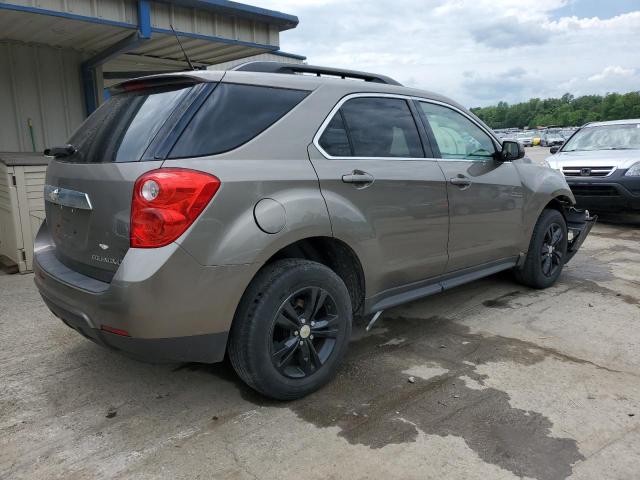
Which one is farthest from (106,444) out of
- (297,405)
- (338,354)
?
(338,354)

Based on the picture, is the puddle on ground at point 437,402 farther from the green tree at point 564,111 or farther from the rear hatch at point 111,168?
the green tree at point 564,111

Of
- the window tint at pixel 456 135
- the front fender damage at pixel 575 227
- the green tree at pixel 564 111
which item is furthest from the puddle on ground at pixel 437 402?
the green tree at pixel 564 111

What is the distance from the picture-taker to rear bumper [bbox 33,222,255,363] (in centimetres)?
239

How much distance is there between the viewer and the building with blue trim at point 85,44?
609 cm

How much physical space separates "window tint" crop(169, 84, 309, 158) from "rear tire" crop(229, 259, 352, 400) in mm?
690

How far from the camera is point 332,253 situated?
321cm

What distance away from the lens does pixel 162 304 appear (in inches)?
94.7

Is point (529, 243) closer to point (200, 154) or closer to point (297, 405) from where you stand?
point (297, 405)

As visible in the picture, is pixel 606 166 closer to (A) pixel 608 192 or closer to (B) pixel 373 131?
(A) pixel 608 192

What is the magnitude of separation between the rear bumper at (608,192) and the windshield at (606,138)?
1157mm

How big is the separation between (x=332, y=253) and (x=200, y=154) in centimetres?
106

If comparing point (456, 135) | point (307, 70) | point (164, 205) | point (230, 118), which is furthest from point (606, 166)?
point (164, 205)

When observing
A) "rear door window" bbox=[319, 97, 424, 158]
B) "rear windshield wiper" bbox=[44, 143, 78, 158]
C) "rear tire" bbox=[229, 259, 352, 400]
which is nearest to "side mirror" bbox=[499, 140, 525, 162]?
"rear door window" bbox=[319, 97, 424, 158]

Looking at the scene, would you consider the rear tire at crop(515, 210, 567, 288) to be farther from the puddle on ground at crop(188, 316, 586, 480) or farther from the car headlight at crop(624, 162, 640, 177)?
the car headlight at crop(624, 162, 640, 177)
